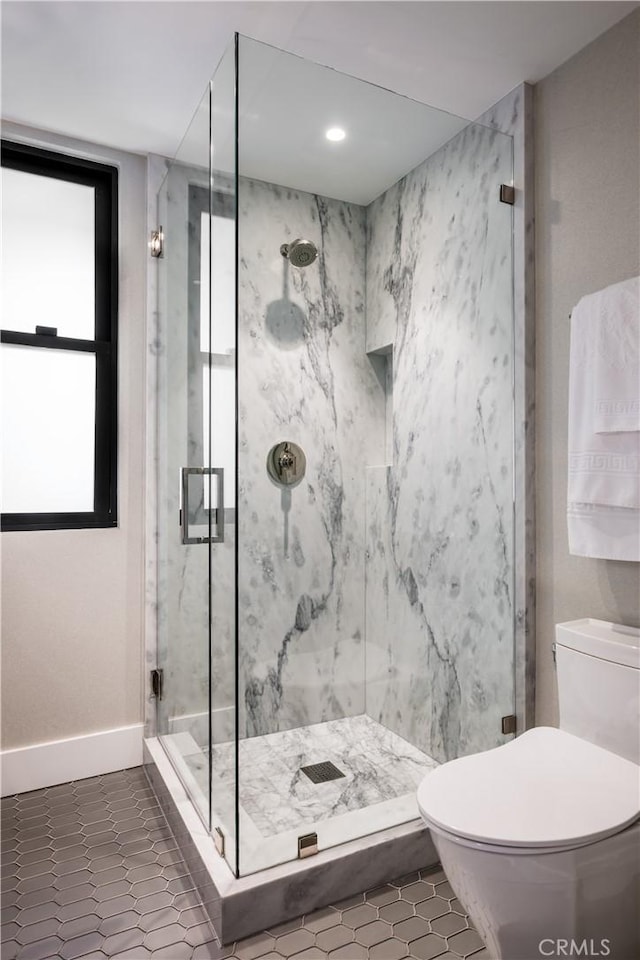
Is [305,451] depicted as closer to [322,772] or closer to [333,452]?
[333,452]

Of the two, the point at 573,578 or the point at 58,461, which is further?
the point at 58,461

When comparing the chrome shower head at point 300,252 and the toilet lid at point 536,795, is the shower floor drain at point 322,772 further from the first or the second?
the chrome shower head at point 300,252

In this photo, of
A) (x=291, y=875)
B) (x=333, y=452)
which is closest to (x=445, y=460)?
(x=333, y=452)

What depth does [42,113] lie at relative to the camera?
2.15 meters

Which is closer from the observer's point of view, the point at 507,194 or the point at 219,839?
the point at 219,839

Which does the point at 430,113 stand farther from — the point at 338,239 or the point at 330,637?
the point at 330,637

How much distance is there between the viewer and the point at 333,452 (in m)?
1.91

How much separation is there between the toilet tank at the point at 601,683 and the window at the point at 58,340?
1751 millimetres

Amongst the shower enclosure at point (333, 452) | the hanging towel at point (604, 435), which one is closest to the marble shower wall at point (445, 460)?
the shower enclosure at point (333, 452)

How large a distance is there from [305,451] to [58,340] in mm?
1168

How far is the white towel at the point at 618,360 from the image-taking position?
1.52m

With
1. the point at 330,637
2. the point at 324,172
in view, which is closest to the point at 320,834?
the point at 330,637

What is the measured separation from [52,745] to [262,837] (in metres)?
1.10

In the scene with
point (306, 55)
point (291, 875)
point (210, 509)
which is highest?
point (306, 55)
